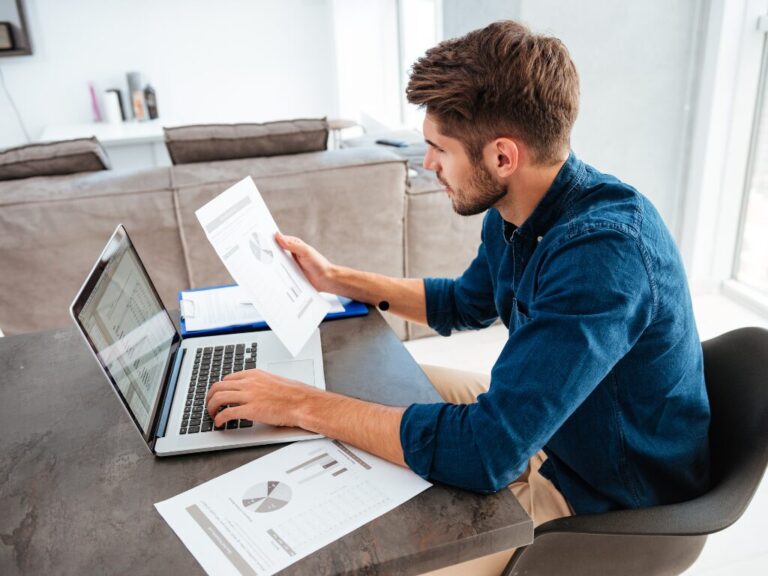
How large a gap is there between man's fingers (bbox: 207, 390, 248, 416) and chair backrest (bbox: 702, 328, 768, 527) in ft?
2.18

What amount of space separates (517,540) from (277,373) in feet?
1.55

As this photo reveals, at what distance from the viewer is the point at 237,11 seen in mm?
5191

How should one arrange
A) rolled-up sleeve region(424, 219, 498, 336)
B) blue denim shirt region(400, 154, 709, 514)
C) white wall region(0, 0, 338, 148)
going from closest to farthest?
1. blue denim shirt region(400, 154, 709, 514)
2. rolled-up sleeve region(424, 219, 498, 336)
3. white wall region(0, 0, 338, 148)

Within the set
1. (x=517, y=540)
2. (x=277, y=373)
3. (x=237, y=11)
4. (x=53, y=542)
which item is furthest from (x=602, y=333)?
(x=237, y=11)

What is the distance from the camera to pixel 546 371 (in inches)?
31.9

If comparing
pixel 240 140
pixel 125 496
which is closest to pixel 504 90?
pixel 125 496

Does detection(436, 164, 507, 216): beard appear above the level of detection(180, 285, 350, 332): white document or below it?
above

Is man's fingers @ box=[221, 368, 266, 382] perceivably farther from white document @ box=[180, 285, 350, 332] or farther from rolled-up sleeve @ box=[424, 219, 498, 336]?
rolled-up sleeve @ box=[424, 219, 498, 336]

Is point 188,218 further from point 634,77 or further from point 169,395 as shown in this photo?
point 634,77

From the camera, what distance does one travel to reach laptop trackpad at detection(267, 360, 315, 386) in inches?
40.8

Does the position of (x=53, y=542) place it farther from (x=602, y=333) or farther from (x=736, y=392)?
(x=736, y=392)

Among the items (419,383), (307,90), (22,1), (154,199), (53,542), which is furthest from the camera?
(307,90)

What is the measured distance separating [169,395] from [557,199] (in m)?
0.67

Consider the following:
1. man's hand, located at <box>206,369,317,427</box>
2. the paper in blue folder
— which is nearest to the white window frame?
the paper in blue folder
